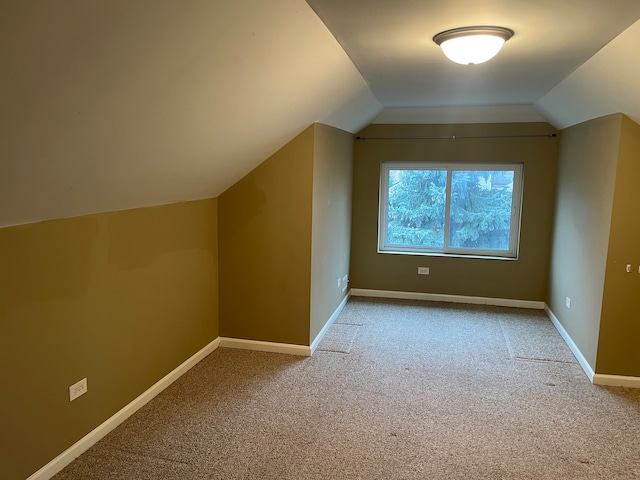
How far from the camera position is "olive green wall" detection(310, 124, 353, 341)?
13.0ft

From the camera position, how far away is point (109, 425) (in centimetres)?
276

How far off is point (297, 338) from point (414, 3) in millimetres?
2740

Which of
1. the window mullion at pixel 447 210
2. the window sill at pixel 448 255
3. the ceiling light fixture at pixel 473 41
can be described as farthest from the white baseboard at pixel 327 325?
the ceiling light fixture at pixel 473 41

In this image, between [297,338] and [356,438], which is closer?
[356,438]

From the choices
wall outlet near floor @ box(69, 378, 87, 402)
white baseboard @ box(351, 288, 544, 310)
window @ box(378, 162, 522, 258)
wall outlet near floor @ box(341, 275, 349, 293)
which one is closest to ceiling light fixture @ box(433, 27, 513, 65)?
wall outlet near floor @ box(69, 378, 87, 402)

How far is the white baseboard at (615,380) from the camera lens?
3438 millimetres

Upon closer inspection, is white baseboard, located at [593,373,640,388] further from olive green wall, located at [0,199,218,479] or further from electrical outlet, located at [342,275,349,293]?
olive green wall, located at [0,199,218,479]

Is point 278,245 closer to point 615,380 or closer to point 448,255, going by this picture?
point 448,255

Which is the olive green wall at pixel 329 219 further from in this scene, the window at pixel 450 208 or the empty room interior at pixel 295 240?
the window at pixel 450 208

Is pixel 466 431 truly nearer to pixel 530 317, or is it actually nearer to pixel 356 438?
pixel 356 438

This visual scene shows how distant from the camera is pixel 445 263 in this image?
18.3 feet

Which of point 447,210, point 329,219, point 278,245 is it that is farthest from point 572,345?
point 278,245

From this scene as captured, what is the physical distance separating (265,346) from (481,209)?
3.09 metres

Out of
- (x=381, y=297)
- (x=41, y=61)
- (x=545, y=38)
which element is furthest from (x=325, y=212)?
(x=41, y=61)
